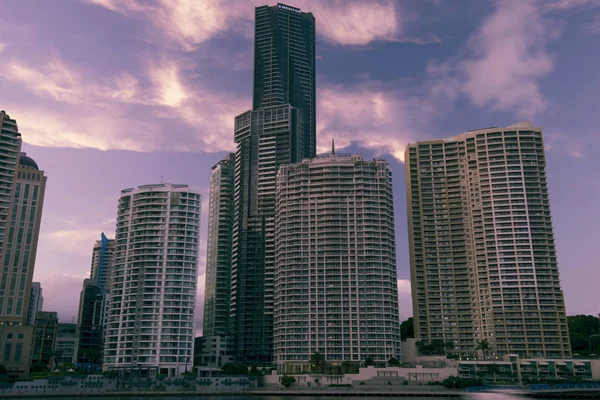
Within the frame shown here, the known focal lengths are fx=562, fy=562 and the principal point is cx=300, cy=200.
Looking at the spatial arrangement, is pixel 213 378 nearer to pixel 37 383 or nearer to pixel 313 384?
pixel 313 384

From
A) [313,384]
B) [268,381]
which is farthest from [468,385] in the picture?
[268,381]

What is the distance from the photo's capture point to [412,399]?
162125 mm

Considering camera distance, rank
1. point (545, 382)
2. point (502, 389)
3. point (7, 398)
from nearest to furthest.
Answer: point (7, 398)
point (502, 389)
point (545, 382)

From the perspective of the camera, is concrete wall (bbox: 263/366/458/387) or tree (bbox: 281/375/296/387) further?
concrete wall (bbox: 263/366/458/387)

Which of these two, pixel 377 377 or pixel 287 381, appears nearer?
pixel 287 381

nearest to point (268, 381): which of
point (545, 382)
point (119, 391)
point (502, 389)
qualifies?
point (119, 391)

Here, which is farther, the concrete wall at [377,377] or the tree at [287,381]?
the concrete wall at [377,377]

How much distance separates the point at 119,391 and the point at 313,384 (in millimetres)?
63184

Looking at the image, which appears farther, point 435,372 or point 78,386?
point 435,372

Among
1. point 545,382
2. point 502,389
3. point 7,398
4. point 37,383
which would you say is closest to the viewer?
point 7,398

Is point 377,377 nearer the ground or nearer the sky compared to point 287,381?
nearer the sky

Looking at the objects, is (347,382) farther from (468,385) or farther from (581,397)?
(581,397)

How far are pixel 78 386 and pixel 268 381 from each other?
61998 mm

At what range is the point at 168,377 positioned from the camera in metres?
187
